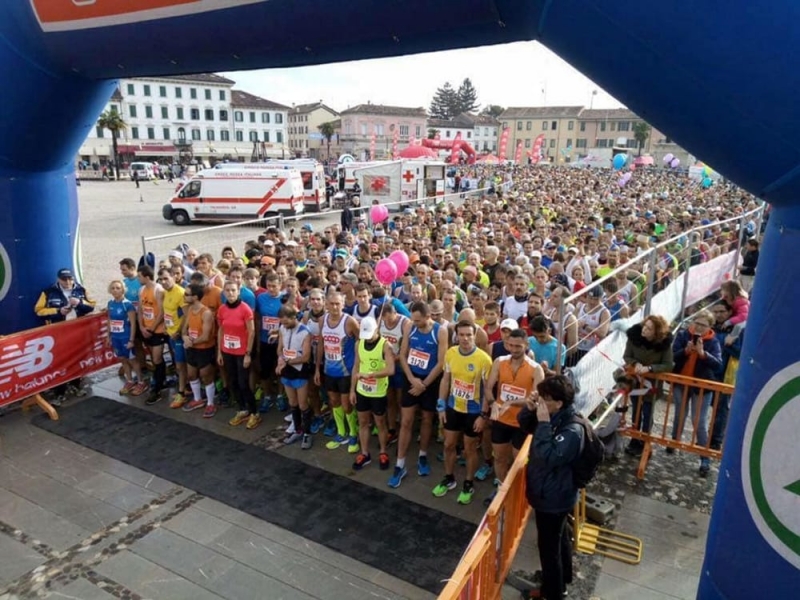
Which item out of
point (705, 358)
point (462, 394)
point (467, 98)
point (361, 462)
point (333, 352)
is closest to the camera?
point (462, 394)

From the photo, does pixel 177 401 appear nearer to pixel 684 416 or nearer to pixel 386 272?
pixel 386 272

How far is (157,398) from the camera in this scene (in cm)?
770

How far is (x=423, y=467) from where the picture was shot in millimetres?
5895

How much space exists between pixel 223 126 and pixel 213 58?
8805 centimetres

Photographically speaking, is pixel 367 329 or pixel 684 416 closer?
pixel 367 329

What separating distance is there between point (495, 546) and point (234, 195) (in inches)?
904

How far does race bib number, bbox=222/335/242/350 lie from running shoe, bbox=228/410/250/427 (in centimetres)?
85

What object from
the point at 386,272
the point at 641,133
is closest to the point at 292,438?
the point at 386,272

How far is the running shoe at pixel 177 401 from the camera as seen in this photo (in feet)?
24.6

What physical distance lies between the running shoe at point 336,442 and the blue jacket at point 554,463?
3089 millimetres

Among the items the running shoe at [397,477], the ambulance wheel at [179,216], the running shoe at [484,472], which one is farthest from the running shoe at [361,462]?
the ambulance wheel at [179,216]

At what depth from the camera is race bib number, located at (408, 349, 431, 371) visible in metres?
5.65

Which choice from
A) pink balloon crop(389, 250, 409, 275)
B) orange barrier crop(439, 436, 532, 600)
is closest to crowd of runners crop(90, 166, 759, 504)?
pink balloon crop(389, 250, 409, 275)

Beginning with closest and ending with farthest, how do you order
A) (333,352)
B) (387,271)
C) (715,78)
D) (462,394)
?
(715,78)
(462,394)
(333,352)
(387,271)
